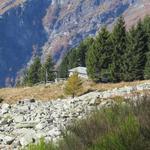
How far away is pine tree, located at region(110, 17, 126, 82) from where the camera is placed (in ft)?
227

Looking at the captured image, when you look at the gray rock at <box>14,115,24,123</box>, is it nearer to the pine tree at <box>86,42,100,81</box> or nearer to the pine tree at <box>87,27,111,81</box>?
the pine tree at <box>86,42,100,81</box>

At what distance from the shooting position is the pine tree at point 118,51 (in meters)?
69.1

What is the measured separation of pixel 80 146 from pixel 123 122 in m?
0.91

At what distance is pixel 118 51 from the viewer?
72438 mm

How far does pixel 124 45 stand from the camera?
7400 cm

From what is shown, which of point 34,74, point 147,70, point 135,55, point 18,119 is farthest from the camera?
point 34,74

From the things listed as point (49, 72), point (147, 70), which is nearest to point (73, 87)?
point (147, 70)

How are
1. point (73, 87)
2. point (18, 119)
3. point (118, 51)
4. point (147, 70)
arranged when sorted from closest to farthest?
point (18, 119)
point (73, 87)
point (147, 70)
point (118, 51)

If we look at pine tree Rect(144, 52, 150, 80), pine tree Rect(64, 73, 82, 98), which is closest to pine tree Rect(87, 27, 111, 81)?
pine tree Rect(144, 52, 150, 80)

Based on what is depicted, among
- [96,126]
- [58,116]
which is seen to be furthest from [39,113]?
[96,126]

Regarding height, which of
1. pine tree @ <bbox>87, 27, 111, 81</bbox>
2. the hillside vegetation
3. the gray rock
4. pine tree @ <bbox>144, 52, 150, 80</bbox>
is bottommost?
the hillside vegetation

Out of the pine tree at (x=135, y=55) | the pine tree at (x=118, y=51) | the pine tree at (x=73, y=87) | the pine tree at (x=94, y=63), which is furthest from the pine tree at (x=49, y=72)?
the pine tree at (x=73, y=87)

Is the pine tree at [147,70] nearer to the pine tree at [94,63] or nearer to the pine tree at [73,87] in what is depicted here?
the pine tree at [94,63]

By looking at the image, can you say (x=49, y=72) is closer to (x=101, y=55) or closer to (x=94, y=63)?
(x=94, y=63)
